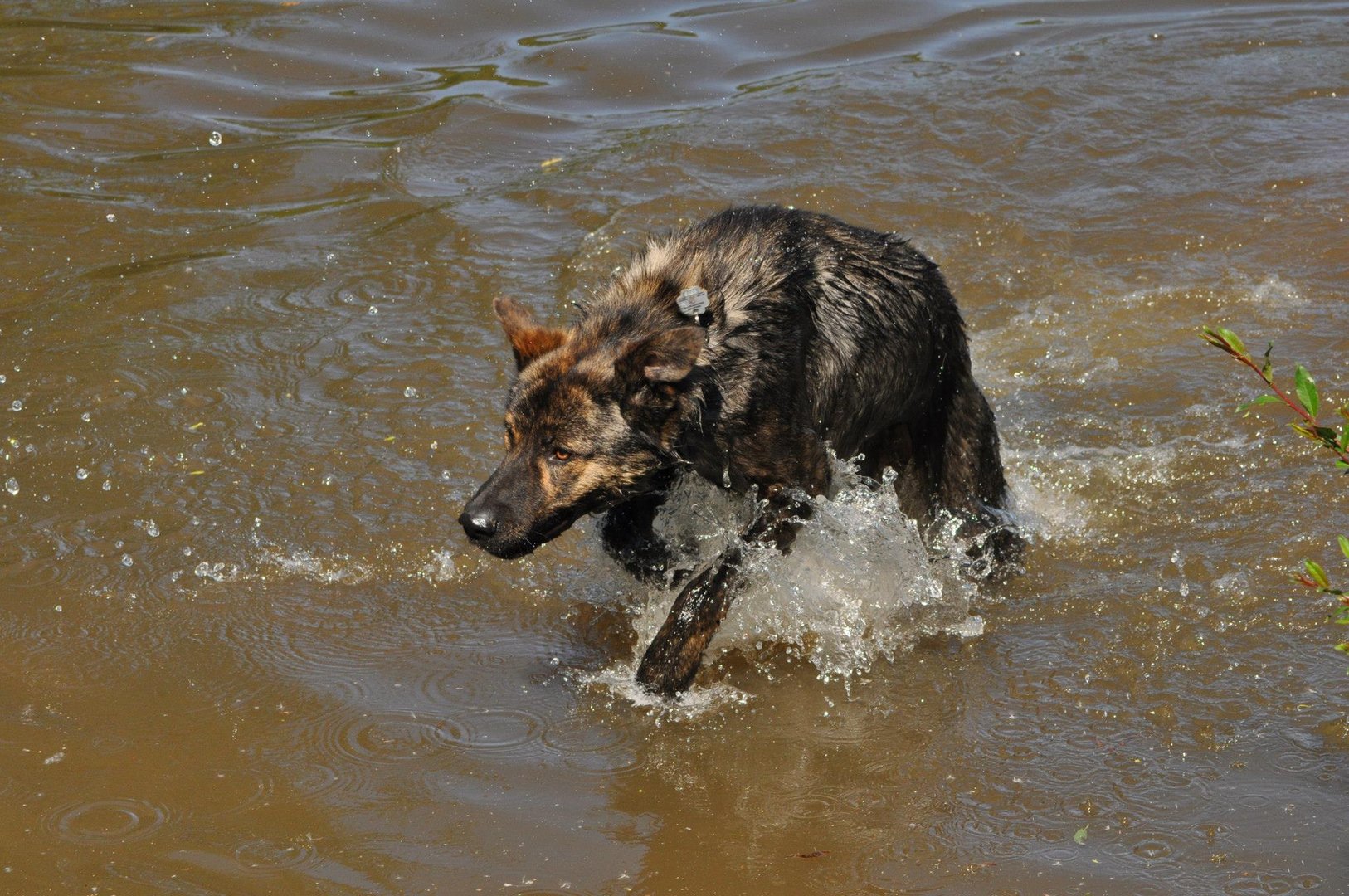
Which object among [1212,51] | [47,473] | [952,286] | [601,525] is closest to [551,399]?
[601,525]

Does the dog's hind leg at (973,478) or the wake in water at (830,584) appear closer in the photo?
the wake in water at (830,584)

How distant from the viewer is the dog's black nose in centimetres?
555

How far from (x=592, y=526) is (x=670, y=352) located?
1805mm

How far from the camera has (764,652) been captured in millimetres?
6453

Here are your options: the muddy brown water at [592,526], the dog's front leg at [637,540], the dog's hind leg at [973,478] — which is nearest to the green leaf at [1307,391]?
the muddy brown water at [592,526]

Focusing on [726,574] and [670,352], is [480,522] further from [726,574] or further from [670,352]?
[726,574]

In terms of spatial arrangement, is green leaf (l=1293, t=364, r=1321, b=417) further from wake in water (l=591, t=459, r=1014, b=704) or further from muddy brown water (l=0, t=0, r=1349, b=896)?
wake in water (l=591, t=459, r=1014, b=704)

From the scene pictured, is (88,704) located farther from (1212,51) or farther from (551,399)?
(1212,51)

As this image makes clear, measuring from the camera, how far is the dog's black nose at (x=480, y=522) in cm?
555

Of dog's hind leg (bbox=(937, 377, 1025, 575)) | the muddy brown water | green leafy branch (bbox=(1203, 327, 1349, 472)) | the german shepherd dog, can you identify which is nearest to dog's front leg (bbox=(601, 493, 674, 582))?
the german shepherd dog

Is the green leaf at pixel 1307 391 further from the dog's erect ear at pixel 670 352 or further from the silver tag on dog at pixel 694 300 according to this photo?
the silver tag on dog at pixel 694 300

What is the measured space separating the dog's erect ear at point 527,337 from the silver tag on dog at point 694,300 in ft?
1.86

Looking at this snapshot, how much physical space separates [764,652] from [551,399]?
1.57 metres

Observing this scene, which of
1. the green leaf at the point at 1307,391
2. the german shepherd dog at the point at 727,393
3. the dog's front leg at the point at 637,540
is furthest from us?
the dog's front leg at the point at 637,540
